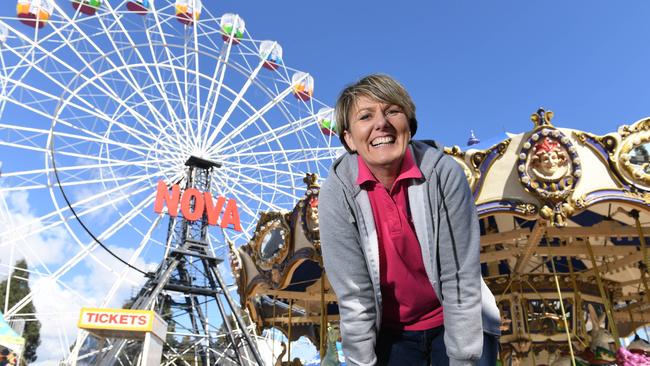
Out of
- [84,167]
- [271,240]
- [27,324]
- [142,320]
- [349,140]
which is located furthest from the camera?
[27,324]

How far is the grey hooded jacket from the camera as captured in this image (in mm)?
1537

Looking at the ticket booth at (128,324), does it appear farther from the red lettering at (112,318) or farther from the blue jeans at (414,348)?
the blue jeans at (414,348)

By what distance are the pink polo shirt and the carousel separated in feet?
11.0

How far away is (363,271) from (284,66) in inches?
882

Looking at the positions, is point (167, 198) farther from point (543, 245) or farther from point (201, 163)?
point (543, 245)

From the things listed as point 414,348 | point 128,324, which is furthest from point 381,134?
Answer: point 128,324

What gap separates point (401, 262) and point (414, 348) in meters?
0.30

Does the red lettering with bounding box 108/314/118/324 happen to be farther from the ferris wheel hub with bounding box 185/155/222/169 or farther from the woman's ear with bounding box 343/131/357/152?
the woman's ear with bounding box 343/131/357/152

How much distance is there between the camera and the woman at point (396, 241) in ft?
5.25

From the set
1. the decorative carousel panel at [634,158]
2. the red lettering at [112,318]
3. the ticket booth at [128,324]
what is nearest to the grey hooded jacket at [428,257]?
the decorative carousel panel at [634,158]

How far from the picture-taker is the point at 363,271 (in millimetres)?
1667

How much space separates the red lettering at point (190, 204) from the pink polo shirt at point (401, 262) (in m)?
17.8

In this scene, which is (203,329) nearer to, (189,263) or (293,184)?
(189,263)

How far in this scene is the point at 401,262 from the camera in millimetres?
1683
